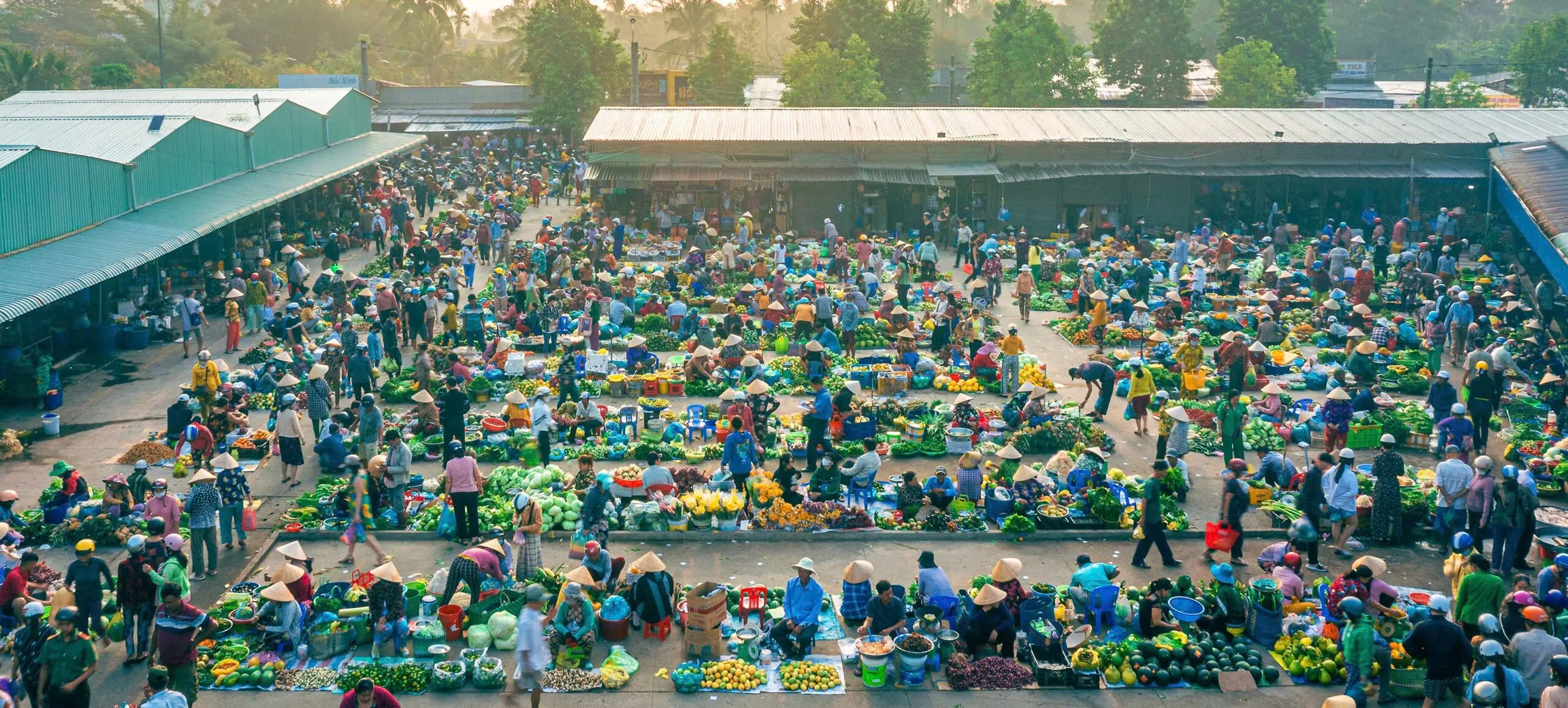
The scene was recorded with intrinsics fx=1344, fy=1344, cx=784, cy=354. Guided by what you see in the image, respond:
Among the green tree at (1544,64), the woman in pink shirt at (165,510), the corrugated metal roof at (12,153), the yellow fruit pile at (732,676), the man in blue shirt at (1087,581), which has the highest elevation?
the green tree at (1544,64)

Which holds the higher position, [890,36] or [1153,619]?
[890,36]

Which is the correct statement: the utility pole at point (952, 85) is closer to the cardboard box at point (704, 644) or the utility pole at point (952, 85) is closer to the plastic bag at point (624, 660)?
the cardboard box at point (704, 644)

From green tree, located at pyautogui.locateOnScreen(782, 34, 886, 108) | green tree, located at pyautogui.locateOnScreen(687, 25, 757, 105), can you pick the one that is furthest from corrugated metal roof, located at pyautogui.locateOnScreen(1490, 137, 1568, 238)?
green tree, located at pyautogui.locateOnScreen(687, 25, 757, 105)

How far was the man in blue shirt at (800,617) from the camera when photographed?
14.6 m

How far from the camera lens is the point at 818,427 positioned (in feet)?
69.9

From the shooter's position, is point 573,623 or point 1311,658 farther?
point 573,623

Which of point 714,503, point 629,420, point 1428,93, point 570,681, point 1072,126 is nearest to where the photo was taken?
point 570,681

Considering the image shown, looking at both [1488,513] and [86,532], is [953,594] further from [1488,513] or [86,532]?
[86,532]

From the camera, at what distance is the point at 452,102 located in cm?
7025

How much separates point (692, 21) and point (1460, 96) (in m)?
51.7

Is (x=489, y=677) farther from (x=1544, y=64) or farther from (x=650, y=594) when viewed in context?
(x=1544, y=64)

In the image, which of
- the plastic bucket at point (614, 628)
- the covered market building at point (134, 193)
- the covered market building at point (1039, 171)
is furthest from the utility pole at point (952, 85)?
the plastic bucket at point (614, 628)

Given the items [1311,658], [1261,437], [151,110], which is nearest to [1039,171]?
[1261,437]

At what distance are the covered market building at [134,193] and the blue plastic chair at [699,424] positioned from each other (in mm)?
11334
